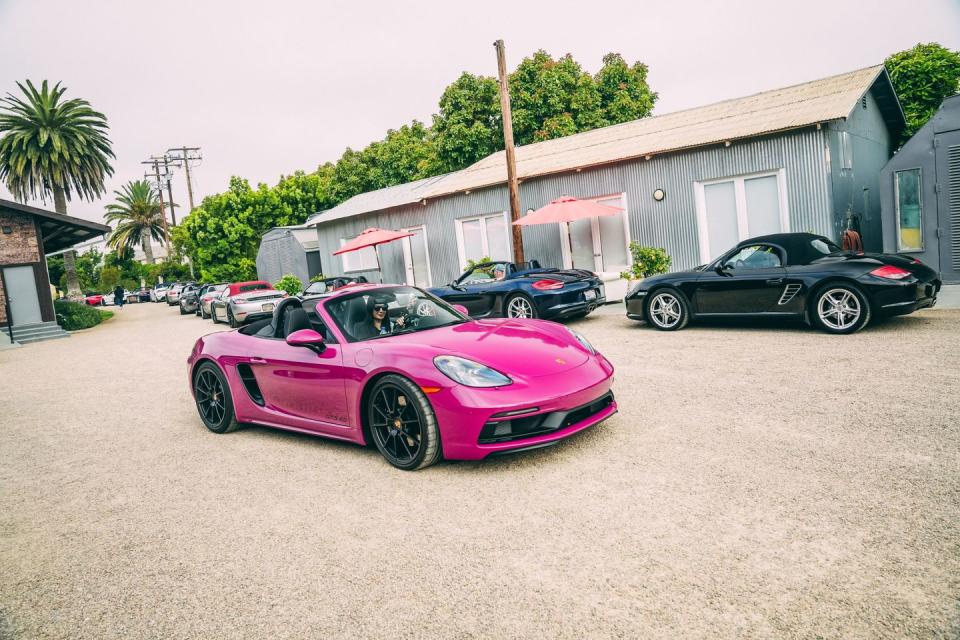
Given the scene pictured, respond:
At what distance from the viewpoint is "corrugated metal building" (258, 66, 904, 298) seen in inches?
552

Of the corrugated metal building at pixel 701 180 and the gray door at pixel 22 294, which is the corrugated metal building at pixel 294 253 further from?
the corrugated metal building at pixel 701 180

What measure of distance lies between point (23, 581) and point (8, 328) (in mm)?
25214

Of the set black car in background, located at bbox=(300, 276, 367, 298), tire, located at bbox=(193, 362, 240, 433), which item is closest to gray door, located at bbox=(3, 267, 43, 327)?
black car in background, located at bbox=(300, 276, 367, 298)

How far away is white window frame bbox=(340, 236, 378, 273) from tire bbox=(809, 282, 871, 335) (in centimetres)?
2088

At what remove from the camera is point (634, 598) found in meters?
2.68

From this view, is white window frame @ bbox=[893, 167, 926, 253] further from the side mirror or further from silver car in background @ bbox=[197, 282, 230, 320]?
silver car in background @ bbox=[197, 282, 230, 320]

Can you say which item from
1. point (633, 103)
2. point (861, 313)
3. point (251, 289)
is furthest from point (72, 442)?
point (633, 103)

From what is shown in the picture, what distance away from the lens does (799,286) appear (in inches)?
336

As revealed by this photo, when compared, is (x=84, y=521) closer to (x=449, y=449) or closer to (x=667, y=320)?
(x=449, y=449)

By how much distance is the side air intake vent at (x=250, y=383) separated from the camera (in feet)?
19.0

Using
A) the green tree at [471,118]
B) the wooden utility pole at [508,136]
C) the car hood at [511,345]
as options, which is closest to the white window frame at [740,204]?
the wooden utility pole at [508,136]

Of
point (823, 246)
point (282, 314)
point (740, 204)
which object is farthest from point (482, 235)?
point (282, 314)

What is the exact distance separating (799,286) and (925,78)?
2553cm

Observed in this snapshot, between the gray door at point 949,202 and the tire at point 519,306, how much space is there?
359 inches
